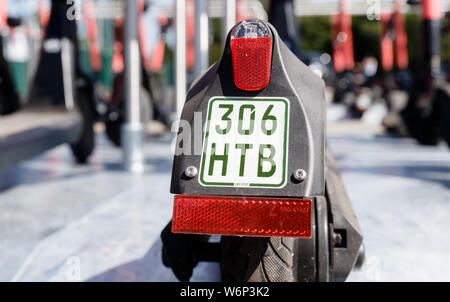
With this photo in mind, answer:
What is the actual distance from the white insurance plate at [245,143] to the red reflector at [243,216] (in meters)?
0.04

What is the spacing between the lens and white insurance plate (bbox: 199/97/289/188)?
1.15 meters

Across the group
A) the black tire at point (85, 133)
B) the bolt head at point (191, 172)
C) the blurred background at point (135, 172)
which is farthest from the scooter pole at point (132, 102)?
the bolt head at point (191, 172)

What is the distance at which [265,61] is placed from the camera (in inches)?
47.6

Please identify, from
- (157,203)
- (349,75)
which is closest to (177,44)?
Result: (157,203)

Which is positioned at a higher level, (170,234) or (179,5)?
(179,5)

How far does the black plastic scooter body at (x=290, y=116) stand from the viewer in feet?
3.76

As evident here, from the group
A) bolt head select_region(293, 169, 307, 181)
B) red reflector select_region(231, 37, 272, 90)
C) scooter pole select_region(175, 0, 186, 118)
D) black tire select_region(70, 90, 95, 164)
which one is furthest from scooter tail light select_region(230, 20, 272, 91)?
scooter pole select_region(175, 0, 186, 118)

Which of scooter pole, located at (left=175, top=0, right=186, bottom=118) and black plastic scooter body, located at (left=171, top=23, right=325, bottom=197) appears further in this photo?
scooter pole, located at (left=175, top=0, right=186, bottom=118)

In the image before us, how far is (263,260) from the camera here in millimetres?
1272

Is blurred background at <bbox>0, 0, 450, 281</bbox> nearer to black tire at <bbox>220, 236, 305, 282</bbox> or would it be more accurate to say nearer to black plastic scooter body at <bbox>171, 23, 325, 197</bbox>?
black plastic scooter body at <bbox>171, 23, 325, 197</bbox>

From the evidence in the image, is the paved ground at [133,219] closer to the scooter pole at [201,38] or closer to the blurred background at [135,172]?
the blurred background at [135,172]

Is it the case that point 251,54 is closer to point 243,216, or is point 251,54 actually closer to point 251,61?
point 251,61

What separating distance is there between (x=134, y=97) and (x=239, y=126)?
9.19 ft
